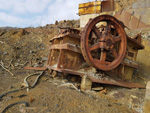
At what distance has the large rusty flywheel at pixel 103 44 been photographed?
333cm

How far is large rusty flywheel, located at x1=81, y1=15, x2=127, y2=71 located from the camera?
333 centimetres

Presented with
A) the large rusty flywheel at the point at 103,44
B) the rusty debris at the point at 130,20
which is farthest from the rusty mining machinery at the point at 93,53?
the rusty debris at the point at 130,20

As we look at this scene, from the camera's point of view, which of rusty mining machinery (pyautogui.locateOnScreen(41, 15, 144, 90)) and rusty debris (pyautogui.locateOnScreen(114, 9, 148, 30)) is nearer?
rusty mining machinery (pyautogui.locateOnScreen(41, 15, 144, 90))

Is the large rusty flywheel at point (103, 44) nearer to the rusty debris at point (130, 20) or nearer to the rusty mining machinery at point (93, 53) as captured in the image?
the rusty mining machinery at point (93, 53)

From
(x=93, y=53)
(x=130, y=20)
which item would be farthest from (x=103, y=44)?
(x=130, y=20)

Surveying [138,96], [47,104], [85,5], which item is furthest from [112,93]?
[85,5]

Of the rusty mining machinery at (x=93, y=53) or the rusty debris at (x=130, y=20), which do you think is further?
the rusty debris at (x=130, y=20)

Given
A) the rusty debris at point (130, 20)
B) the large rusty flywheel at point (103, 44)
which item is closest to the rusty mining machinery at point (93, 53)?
the large rusty flywheel at point (103, 44)

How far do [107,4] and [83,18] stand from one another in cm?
229

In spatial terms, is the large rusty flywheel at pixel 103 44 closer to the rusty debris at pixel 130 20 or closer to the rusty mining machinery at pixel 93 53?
the rusty mining machinery at pixel 93 53

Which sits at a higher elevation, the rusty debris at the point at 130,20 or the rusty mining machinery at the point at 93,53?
the rusty debris at the point at 130,20

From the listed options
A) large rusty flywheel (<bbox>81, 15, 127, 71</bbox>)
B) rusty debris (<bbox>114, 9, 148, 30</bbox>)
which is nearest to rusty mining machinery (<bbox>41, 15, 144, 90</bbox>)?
large rusty flywheel (<bbox>81, 15, 127, 71</bbox>)

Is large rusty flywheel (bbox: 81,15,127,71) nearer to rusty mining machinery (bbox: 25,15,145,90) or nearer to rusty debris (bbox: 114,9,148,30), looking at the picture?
rusty mining machinery (bbox: 25,15,145,90)

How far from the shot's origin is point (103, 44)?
3510 millimetres
